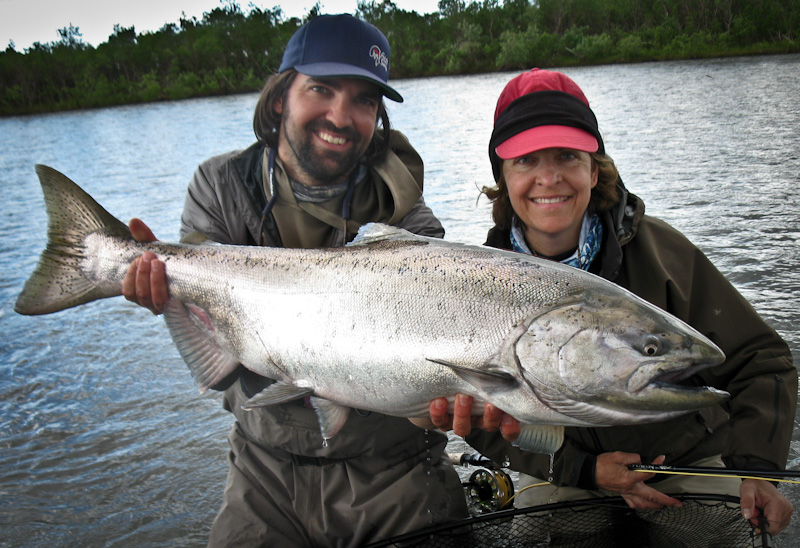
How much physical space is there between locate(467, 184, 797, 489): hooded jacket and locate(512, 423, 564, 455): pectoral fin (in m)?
0.52

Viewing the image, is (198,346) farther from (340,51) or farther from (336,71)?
(340,51)

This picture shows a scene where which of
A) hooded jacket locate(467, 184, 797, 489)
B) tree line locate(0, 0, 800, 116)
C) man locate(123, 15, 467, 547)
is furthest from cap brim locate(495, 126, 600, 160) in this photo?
tree line locate(0, 0, 800, 116)

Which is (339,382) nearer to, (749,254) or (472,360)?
(472,360)

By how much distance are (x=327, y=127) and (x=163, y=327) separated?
447 centimetres

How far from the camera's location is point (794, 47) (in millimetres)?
42562

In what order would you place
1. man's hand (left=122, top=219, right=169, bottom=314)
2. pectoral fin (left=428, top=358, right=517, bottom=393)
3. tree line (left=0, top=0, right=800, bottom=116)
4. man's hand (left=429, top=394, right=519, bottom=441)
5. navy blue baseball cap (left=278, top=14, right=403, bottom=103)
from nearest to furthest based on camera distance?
pectoral fin (left=428, top=358, right=517, bottom=393)
man's hand (left=429, top=394, right=519, bottom=441)
man's hand (left=122, top=219, right=169, bottom=314)
navy blue baseball cap (left=278, top=14, right=403, bottom=103)
tree line (left=0, top=0, right=800, bottom=116)

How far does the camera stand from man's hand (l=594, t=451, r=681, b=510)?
97.4 inches

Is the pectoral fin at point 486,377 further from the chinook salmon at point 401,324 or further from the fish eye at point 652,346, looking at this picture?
the fish eye at point 652,346

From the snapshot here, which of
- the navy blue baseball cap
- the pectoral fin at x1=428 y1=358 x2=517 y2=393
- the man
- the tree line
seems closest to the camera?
the pectoral fin at x1=428 y1=358 x2=517 y2=393

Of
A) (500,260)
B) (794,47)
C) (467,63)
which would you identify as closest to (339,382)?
(500,260)

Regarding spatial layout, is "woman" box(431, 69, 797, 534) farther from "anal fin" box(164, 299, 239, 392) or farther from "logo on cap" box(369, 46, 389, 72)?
"anal fin" box(164, 299, 239, 392)

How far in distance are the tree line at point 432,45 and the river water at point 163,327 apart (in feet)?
121

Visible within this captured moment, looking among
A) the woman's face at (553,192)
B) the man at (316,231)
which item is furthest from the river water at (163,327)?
the woman's face at (553,192)

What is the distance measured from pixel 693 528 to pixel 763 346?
2.47ft
